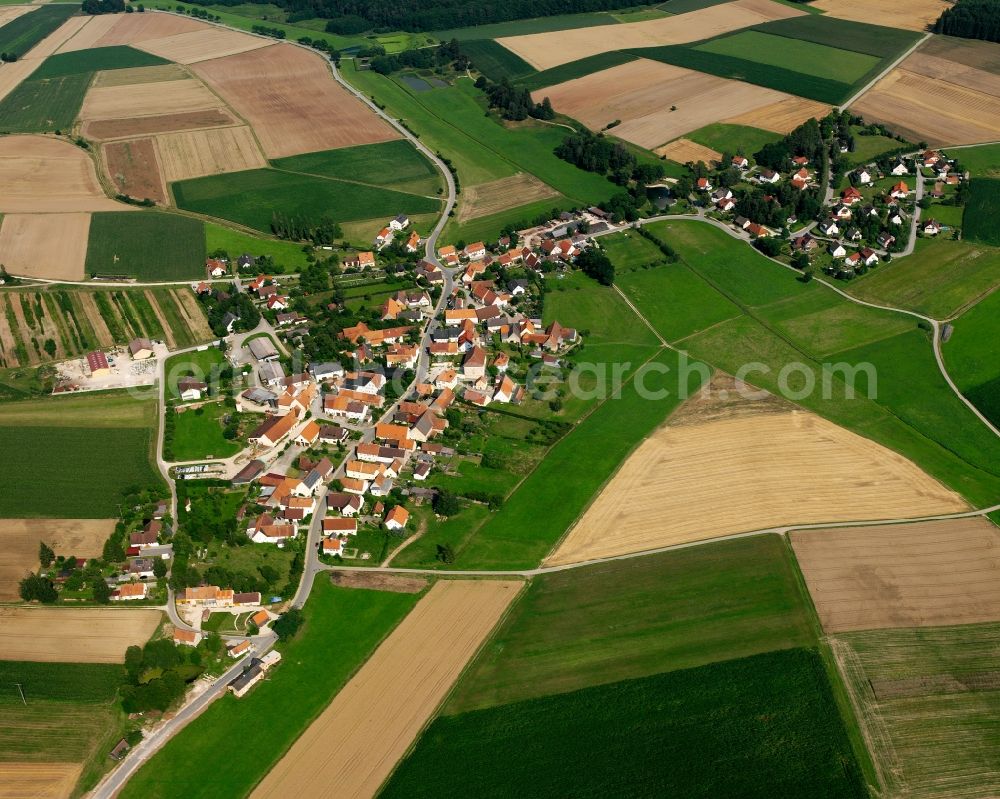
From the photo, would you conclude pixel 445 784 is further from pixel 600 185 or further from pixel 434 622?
pixel 600 185

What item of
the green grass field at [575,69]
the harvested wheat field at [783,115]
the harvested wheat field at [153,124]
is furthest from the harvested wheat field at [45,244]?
the harvested wheat field at [783,115]

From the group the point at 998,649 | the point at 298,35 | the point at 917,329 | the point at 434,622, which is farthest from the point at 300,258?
the point at 298,35

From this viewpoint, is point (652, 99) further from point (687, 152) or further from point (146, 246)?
point (146, 246)

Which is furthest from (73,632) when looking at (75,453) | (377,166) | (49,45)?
(49,45)

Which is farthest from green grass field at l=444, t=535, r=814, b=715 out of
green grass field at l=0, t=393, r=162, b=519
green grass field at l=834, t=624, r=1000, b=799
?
green grass field at l=0, t=393, r=162, b=519

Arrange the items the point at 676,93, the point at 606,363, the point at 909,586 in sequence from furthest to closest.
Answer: the point at 676,93 < the point at 606,363 < the point at 909,586

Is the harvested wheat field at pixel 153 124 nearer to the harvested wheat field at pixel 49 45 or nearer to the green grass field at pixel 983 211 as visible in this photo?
the harvested wheat field at pixel 49 45

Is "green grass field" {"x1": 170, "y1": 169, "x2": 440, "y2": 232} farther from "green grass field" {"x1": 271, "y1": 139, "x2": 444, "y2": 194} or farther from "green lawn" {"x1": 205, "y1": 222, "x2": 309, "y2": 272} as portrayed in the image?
"green lawn" {"x1": 205, "y1": 222, "x2": 309, "y2": 272}
